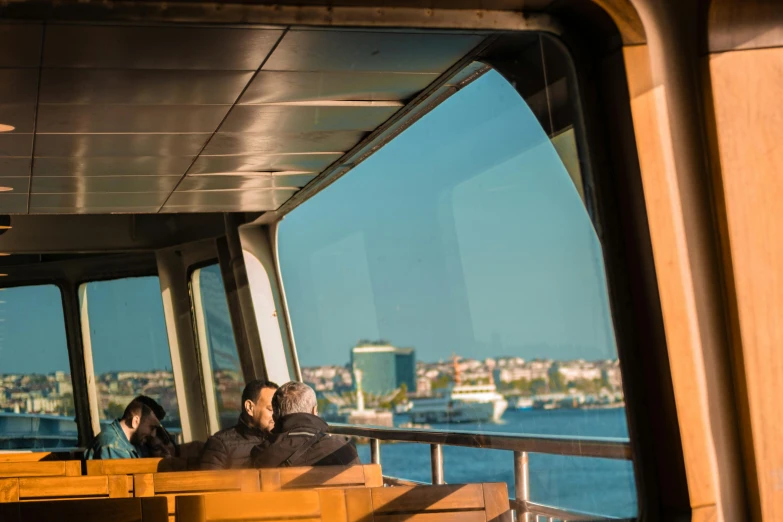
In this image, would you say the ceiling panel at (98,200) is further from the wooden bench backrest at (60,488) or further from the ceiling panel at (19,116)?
the wooden bench backrest at (60,488)

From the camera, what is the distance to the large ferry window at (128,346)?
5438mm

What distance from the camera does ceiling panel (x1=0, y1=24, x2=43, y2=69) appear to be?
3.39m

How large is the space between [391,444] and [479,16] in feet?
7.19

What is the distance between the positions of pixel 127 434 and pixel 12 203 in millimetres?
1563

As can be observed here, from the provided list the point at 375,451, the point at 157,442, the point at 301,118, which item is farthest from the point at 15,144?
the point at 375,451

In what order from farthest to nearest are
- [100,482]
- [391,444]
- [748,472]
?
[391,444], [100,482], [748,472]

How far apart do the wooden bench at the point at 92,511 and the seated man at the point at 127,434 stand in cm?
→ 277

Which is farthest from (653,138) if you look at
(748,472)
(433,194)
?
(433,194)

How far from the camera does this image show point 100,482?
12.3 feet

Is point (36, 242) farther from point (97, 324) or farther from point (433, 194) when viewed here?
point (433, 194)

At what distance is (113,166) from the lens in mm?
6062

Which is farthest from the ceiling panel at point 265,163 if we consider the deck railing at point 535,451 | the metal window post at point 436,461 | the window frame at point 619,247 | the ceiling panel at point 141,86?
the window frame at point 619,247

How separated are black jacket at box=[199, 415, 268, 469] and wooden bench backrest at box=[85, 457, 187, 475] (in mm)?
260

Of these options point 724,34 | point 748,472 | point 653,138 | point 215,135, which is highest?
point 215,135
